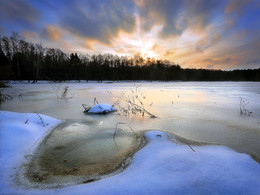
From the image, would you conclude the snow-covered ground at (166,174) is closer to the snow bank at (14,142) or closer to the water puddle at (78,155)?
the snow bank at (14,142)

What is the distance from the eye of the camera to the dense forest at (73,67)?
33844mm

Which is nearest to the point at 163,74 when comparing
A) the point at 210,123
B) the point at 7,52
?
the point at 7,52

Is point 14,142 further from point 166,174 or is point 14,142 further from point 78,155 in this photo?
point 166,174

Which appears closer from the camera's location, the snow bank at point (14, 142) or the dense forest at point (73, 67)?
the snow bank at point (14, 142)

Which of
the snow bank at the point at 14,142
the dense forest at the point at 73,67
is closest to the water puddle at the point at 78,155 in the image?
the snow bank at the point at 14,142

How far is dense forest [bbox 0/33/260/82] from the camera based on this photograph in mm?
33844

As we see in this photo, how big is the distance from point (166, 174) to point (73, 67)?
2013 inches

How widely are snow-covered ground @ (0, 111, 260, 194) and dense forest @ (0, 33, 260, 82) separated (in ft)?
27.4

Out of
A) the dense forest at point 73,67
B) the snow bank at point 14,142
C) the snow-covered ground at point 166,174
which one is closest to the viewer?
the snow-covered ground at point 166,174

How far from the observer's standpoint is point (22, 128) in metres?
2.75

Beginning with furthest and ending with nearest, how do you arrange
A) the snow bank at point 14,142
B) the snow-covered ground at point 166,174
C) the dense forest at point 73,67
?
the dense forest at point 73,67 → the snow bank at point 14,142 → the snow-covered ground at point 166,174

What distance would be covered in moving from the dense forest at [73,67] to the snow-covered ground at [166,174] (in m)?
8.34

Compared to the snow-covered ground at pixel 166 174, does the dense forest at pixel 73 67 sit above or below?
above

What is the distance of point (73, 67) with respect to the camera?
46906 mm
